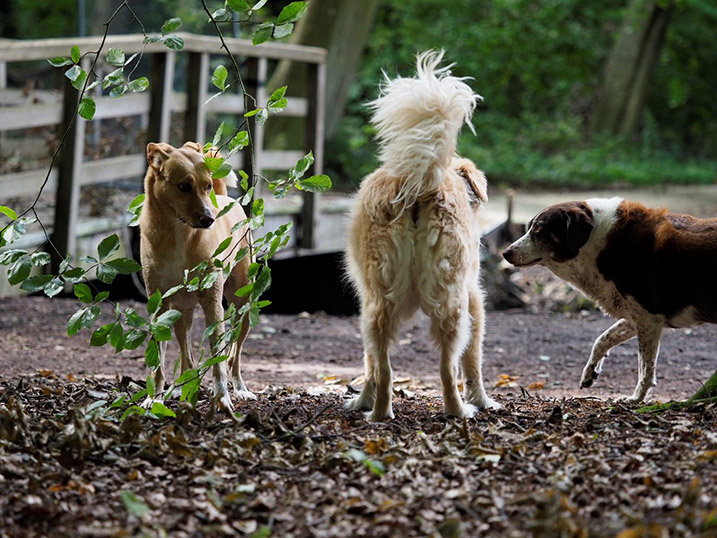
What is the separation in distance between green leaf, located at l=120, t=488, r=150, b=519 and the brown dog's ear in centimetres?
355

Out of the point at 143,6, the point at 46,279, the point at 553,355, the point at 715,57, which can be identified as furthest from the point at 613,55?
the point at 46,279

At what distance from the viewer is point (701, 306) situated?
5.50 metres

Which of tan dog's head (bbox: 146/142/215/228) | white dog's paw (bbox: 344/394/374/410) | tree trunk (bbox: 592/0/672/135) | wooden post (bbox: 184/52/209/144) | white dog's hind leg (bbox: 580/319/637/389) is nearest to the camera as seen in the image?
tan dog's head (bbox: 146/142/215/228)

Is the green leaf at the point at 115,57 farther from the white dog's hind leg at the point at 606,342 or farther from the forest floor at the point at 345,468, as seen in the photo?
the white dog's hind leg at the point at 606,342

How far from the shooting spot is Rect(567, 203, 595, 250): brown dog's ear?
228 inches

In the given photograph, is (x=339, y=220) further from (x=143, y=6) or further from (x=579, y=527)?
(x=143, y=6)

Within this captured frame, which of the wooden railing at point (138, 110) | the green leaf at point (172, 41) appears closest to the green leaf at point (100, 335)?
the green leaf at point (172, 41)

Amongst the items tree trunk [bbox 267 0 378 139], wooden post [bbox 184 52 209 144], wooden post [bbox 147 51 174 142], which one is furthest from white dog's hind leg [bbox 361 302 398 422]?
tree trunk [bbox 267 0 378 139]

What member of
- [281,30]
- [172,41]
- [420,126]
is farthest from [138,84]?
[420,126]

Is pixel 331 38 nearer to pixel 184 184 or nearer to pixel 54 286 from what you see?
Result: pixel 184 184

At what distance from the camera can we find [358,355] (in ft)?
27.3

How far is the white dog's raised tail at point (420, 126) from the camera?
4.74 m

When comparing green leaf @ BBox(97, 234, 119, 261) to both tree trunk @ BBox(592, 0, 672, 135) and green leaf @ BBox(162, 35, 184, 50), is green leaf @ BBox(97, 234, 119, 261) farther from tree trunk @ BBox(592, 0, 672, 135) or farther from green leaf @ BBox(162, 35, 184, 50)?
tree trunk @ BBox(592, 0, 672, 135)

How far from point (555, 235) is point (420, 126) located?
1.58m
